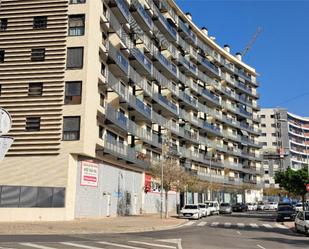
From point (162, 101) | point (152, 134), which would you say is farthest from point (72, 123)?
point (162, 101)

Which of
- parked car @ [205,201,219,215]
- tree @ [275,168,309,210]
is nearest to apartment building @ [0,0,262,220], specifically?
parked car @ [205,201,219,215]

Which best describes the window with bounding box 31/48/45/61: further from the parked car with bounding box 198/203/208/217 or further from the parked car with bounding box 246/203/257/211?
the parked car with bounding box 246/203/257/211

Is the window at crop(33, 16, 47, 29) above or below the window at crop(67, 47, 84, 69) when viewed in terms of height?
above

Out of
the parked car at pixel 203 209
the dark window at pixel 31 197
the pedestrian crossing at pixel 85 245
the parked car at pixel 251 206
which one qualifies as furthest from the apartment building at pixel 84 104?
the parked car at pixel 251 206

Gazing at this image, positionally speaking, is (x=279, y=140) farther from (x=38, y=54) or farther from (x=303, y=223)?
(x=303, y=223)

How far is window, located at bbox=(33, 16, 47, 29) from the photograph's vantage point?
3603 centimetres

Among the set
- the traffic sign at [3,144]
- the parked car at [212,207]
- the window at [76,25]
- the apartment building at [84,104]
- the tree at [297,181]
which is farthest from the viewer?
the parked car at [212,207]

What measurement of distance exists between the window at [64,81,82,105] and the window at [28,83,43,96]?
2.06 meters

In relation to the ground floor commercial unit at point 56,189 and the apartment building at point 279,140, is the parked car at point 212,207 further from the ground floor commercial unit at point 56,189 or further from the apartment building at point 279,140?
the apartment building at point 279,140

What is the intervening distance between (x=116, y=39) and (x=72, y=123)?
41.7 feet

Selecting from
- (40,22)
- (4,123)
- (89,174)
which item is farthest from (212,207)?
(4,123)

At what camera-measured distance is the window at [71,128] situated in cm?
3422

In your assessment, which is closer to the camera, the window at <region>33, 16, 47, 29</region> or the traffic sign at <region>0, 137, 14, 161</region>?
the traffic sign at <region>0, 137, 14, 161</region>

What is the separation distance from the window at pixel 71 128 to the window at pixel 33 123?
2.02 metres
